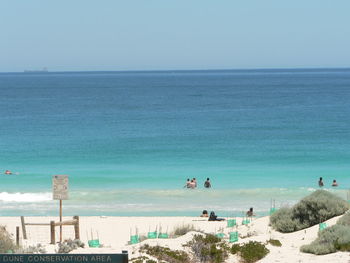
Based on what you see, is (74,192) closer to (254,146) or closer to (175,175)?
(175,175)

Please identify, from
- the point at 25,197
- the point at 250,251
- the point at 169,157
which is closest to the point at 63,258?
the point at 250,251

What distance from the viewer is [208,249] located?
13680 mm

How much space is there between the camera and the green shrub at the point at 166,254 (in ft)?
43.0

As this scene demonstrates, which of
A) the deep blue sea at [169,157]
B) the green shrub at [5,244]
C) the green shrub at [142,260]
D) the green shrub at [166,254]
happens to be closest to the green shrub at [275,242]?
the green shrub at [166,254]

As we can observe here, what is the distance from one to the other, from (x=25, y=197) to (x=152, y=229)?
1134 centimetres

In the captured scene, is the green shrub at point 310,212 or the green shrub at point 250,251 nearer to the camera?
the green shrub at point 250,251

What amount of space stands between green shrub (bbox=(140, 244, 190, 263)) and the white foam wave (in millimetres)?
17622

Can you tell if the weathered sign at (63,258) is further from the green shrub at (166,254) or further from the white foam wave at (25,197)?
the white foam wave at (25,197)

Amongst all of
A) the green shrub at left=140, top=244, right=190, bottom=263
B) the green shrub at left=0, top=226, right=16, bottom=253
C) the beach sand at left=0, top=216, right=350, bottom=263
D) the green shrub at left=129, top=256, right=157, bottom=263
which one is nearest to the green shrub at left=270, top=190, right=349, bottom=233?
the beach sand at left=0, top=216, right=350, bottom=263

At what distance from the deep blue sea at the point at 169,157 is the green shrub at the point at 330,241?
12360 mm

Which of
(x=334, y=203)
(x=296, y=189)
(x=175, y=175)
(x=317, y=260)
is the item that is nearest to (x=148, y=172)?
(x=175, y=175)

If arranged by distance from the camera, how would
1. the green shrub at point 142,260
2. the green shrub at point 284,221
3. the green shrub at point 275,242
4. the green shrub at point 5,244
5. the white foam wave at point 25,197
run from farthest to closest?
the white foam wave at point 25,197, the green shrub at point 284,221, the green shrub at point 275,242, the green shrub at point 5,244, the green shrub at point 142,260

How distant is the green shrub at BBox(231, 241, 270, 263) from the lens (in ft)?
45.2

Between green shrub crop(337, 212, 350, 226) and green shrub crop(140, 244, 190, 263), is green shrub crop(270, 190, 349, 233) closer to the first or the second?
green shrub crop(337, 212, 350, 226)
